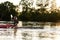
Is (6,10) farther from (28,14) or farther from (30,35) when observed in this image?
(30,35)

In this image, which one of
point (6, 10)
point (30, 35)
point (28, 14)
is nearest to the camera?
point (30, 35)

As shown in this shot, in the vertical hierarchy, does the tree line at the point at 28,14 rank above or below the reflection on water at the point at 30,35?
below

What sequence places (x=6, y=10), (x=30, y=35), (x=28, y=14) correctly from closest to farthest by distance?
(x=30, y=35) → (x=6, y=10) → (x=28, y=14)

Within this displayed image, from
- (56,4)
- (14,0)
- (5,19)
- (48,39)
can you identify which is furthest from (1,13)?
(48,39)

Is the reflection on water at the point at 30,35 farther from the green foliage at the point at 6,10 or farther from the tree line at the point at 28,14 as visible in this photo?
the tree line at the point at 28,14

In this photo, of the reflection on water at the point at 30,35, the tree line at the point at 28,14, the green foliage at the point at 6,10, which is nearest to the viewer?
the reflection on water at the point at 30,35

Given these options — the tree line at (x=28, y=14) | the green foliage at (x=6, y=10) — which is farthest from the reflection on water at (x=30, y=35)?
the tree line at (x=28, y=14)

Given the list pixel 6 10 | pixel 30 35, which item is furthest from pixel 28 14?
pixel 30 35

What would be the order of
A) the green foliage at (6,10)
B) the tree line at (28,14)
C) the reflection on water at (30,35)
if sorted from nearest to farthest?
1. the reflection on water at (30,35)
2. the green foliage at (6,10)
3. the tree line at (28,14)

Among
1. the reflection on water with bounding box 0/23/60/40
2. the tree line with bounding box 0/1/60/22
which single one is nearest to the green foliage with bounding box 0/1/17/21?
the tree line with bounding box 0/1/60/22

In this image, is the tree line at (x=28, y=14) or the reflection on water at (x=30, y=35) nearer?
the reflection on water at (x=30, y=35)

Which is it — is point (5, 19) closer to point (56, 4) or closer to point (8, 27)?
point (56, 4)

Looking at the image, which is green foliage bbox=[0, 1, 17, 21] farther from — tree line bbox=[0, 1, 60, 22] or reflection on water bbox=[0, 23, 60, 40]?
reflection on water bbox=[0, 23, 60, 40]

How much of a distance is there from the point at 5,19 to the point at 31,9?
587cm
